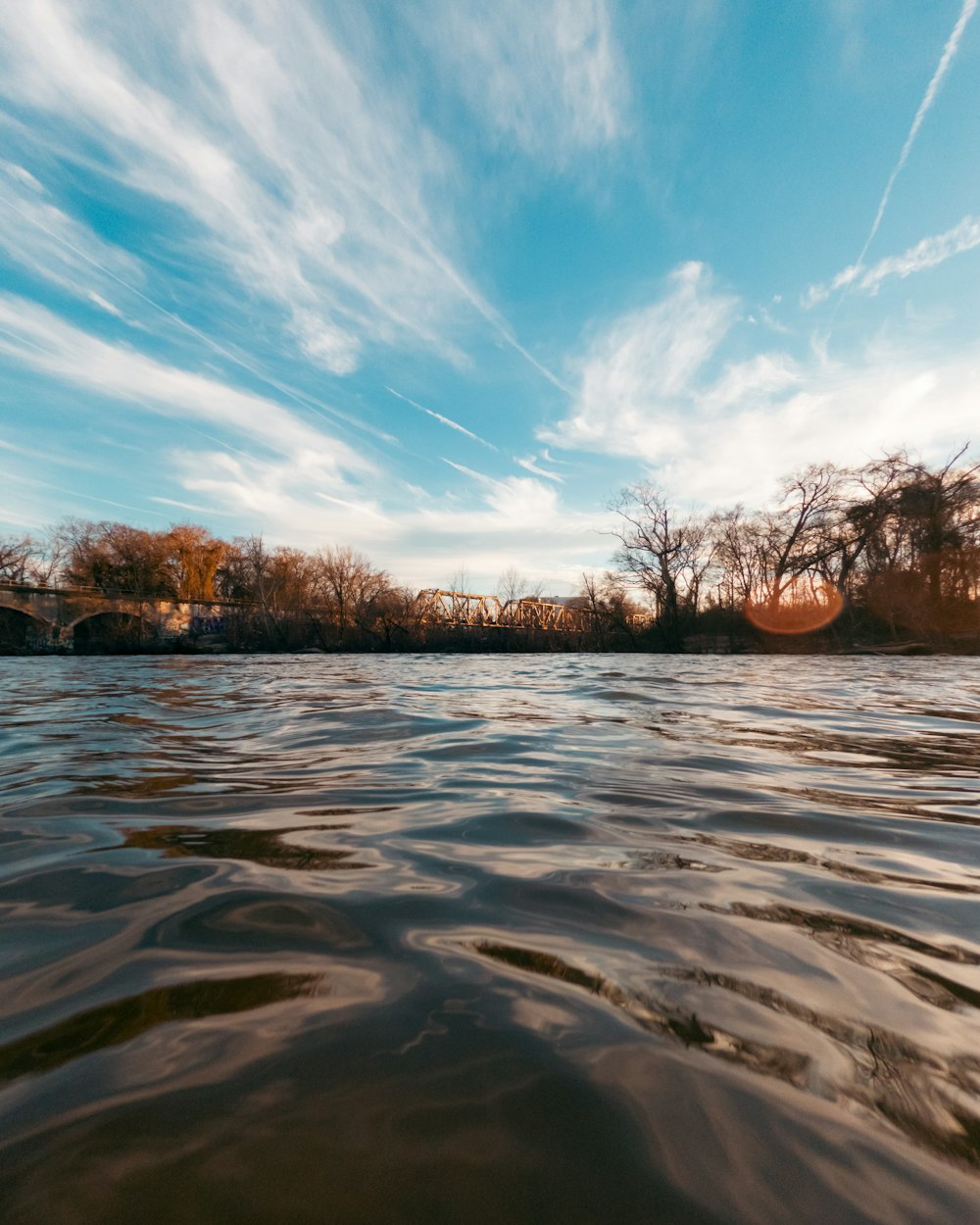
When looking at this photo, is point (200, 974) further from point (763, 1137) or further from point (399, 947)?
point (763, 1137)

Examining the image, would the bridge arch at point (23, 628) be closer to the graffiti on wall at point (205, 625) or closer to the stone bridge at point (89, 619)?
the stone bridge at point (89, 619)

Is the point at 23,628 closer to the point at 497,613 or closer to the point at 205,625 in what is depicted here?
the point at 205,625

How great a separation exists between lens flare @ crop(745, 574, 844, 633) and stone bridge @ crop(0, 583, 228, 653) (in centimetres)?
3447

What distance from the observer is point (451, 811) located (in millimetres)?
2465

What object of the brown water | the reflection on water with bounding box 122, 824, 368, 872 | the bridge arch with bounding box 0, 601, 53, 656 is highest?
the bridge arch with bounding box 0, 601, 53, 656

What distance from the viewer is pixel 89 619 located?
3859 centimetres

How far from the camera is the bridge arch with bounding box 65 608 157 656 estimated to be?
1385 inches

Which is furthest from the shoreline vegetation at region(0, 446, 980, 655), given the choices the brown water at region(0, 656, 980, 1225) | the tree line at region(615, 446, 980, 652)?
the brown water at region(0, 656, 980, 1225)

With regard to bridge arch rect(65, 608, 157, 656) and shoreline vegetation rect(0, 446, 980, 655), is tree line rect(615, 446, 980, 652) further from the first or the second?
bridge arch rect(65, 608, 157, 656)

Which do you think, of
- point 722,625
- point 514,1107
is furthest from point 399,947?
point 722,625

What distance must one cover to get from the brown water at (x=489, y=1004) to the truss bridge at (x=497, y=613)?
30.3 m

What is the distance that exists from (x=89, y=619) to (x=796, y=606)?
45384 mm

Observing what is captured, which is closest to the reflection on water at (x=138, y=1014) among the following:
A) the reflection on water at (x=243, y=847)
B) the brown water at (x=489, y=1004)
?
the brown water at (x=489, y=1004)

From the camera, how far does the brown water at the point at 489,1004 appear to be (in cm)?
70
